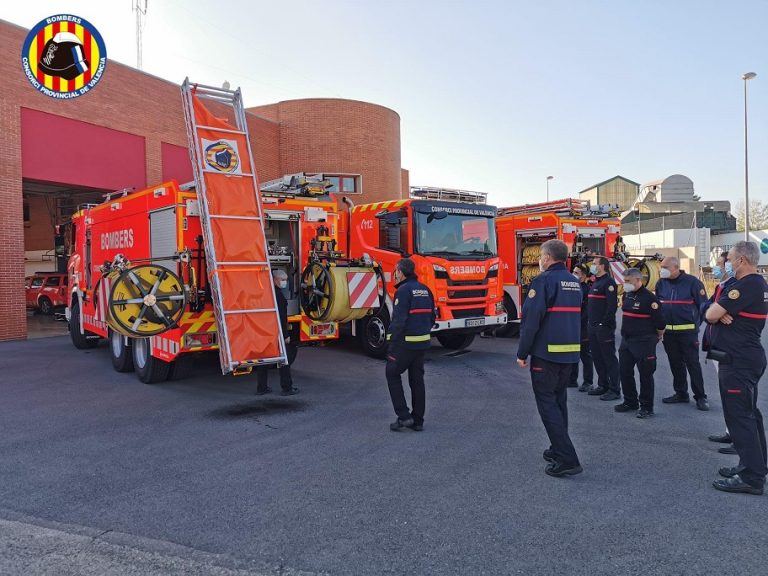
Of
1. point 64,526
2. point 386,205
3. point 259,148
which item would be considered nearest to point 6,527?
point 64,526

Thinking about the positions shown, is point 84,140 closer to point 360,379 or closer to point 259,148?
point 259,148

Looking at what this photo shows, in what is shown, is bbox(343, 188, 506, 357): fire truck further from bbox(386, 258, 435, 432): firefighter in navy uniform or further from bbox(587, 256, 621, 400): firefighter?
bbox(386, 258, 435, 432): firefighter in navy uniform

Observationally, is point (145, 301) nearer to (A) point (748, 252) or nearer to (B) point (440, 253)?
(B) point (440, 253)

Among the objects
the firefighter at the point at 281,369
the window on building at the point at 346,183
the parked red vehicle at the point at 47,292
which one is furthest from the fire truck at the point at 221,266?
the window on building at the point at 346,183

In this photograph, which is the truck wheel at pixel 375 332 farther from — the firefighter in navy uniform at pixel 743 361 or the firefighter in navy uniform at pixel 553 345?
the firefighter in navy uniform at pixel 743 361

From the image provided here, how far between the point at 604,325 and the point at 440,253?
11.0 ft

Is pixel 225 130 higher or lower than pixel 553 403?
higher

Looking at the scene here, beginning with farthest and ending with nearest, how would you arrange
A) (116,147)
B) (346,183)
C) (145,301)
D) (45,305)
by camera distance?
(346,183) → (45,305) → (116,147) → (145,301)

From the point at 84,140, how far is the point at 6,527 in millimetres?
13711

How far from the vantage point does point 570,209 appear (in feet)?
44.0

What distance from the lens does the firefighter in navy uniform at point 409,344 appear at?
564 cm

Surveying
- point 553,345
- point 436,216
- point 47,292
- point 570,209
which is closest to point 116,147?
point 47,292

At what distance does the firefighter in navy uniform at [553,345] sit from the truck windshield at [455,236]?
5077 mm

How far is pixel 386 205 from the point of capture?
998 centimetres
